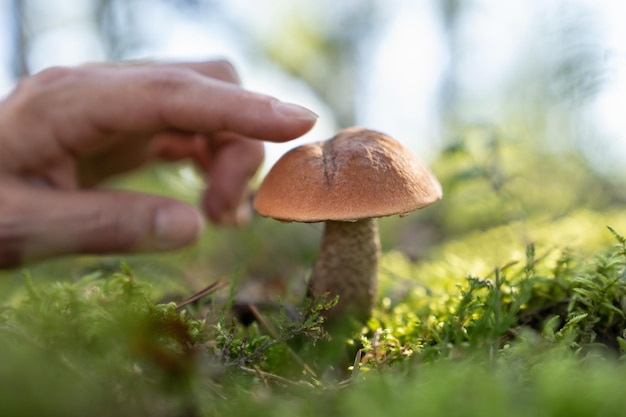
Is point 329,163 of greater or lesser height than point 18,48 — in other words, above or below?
below

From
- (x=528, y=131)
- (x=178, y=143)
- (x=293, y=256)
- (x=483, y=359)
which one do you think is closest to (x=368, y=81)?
(x=528, y=131)

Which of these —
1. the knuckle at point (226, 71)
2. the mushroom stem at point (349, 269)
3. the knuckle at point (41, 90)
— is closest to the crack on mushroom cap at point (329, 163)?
the mushroom stem at point (349, 269)

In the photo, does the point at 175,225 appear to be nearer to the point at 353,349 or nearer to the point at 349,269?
the point at 349,269

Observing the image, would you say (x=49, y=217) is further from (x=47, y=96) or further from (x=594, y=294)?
(x=594, y=294)

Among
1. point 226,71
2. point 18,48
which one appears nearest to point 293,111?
point 226,71

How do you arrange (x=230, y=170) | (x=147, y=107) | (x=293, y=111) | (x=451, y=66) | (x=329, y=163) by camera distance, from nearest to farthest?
(x=329, y=163) < (x=293, y=111) < (x=147, y=107) < (x=230, y=170) < (x=451, y=66)

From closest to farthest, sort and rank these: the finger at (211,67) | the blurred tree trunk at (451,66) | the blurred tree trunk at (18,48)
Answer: the finger at (211,67) → the blurred tree trunk at (18,48) → the blurred tree trunk at (451,66)

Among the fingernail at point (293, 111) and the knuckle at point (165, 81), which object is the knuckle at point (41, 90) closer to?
the knuckle at point (165, 81)
